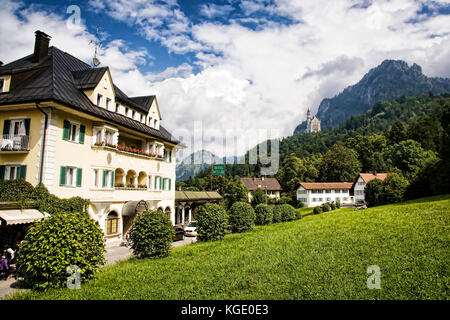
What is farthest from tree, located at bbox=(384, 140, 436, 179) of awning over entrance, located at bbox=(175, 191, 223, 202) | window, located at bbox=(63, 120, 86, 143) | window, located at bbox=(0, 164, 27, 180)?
window, located at bbox=(0, 164, 27, 180)

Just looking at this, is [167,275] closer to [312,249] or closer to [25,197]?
[312,249]

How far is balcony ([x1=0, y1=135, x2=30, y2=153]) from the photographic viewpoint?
61.5 ft

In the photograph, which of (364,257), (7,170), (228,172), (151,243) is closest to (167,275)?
(151,243)

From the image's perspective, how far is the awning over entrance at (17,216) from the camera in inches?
589

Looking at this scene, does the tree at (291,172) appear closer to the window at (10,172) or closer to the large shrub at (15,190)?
the window at (10,172)

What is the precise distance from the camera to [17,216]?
15.7 m

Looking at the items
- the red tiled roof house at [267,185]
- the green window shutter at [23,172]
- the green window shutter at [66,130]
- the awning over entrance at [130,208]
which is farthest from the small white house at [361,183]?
the green window shutter at [23,172]

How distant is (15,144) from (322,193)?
3027 inches

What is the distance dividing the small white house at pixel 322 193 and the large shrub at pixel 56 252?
75.2m

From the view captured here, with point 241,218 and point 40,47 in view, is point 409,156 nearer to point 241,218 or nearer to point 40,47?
point 241,218

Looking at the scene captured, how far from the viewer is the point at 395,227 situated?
15.1m

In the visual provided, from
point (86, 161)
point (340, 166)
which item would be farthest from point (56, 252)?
point (340, 166)
